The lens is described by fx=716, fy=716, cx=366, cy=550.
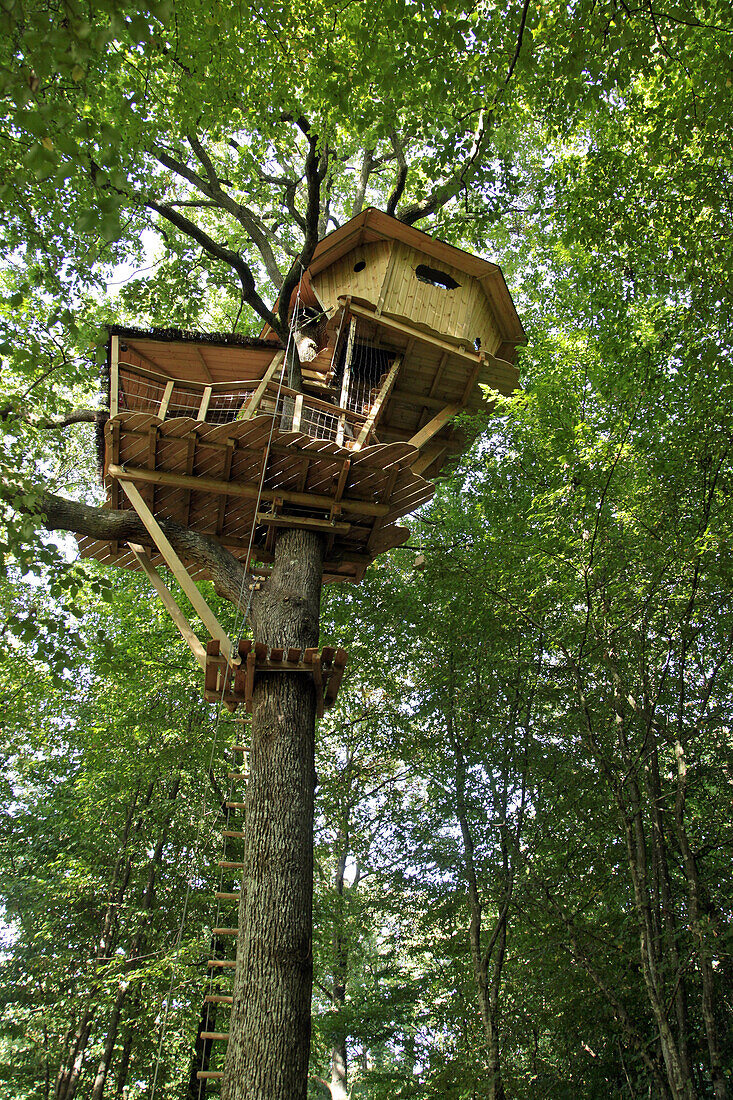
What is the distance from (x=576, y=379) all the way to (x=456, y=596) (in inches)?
112

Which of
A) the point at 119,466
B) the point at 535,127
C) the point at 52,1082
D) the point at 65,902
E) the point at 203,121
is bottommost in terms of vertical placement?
the point at 52,1082

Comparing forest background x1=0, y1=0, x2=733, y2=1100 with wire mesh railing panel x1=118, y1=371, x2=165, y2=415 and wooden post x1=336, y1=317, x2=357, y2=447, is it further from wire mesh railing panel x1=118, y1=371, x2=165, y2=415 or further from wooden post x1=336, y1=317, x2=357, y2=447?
wooden post x1=336, y1=317, x2=357, y2=447

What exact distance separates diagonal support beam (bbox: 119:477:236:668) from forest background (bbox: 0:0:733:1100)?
3.04 ft

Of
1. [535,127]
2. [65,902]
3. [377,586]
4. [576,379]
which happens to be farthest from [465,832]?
[535,127]

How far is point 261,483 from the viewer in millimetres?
6168

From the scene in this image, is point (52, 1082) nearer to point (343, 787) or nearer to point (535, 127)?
point (343, 787)

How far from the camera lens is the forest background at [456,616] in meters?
5.30

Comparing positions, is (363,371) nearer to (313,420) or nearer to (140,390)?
(313,420)

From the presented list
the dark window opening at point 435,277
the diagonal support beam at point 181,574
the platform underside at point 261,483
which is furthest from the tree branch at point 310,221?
the diagonal support beam at point 181,574

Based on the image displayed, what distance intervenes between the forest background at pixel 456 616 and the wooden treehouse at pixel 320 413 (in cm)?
61

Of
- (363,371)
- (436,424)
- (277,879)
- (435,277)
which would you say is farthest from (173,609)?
(435,277)

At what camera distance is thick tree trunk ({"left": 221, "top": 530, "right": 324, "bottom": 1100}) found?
3984 millimetres

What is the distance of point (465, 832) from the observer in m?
8.03

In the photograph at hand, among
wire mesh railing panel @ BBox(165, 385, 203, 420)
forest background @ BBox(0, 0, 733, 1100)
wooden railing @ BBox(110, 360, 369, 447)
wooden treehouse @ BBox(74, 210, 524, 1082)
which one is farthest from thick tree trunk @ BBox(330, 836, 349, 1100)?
wire mesh railing panel @ BBox(165, 385, 203, 420)
